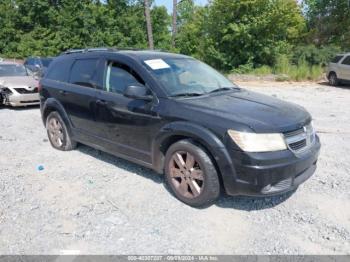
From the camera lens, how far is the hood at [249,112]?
367 cm

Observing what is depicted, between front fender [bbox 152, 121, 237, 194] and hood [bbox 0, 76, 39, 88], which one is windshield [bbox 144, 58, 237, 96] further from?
hood [bbox 0, 76, 39, 88]

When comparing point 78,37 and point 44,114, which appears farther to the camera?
point 78,37

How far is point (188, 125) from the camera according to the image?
3.93 m

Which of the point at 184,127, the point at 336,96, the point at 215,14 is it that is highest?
the point at 215,14

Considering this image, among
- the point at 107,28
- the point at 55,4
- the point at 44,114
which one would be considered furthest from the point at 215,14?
the point at 44,114

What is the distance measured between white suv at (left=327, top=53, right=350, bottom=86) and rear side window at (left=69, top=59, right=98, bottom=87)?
1401 cm

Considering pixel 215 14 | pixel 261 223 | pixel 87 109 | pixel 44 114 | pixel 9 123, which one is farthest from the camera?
pixel 215 14

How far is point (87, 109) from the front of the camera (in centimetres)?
528

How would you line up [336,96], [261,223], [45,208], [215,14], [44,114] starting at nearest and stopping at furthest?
[261,223]
[45,208]
[44,114]
[336,96]
[215,14]

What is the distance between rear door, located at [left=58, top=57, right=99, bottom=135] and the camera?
207 inches

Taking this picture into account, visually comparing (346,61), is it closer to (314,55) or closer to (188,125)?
(314,55)

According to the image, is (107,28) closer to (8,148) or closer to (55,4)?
(55,4)

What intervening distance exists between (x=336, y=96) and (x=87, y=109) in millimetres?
11119

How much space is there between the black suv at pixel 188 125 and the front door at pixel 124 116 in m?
0.01
